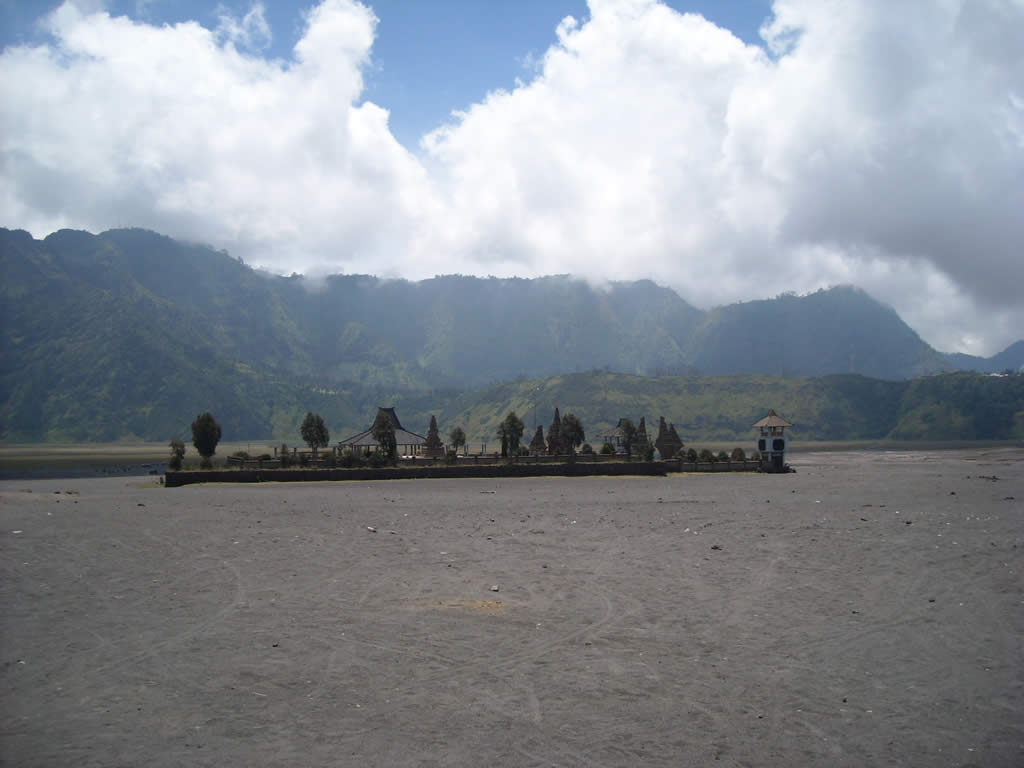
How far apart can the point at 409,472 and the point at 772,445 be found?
36898 millimetres

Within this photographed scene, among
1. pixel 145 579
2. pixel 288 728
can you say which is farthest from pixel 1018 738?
pixel 145 579

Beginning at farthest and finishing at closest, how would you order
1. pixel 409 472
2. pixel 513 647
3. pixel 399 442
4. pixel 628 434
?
pixel 399 442
pixel 628 434
pixel 409 472
pixel 513 647

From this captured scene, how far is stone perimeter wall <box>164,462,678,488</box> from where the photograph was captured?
176 feet

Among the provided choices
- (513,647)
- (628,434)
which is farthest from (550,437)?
(513,647)

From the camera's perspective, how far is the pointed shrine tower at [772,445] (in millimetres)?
70375

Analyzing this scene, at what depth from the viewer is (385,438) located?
218ft

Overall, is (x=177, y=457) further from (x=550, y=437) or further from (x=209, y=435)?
(x=550, y=437)

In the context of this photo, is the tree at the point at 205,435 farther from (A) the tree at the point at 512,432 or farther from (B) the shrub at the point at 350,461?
(A) the tree at the point at 512,432

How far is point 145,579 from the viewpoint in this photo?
1633 centimetres

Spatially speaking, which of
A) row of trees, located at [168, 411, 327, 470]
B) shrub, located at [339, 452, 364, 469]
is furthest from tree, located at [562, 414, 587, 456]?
shrub, located at [339, 452, 364, 469]

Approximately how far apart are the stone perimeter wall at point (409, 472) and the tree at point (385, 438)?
14.1ft

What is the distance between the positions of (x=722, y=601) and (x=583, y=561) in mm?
4992

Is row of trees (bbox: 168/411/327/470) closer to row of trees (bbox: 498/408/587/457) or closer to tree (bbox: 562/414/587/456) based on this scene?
row of trees (bbox: 498/408/587/457)

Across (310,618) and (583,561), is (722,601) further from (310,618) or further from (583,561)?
(310,618)
